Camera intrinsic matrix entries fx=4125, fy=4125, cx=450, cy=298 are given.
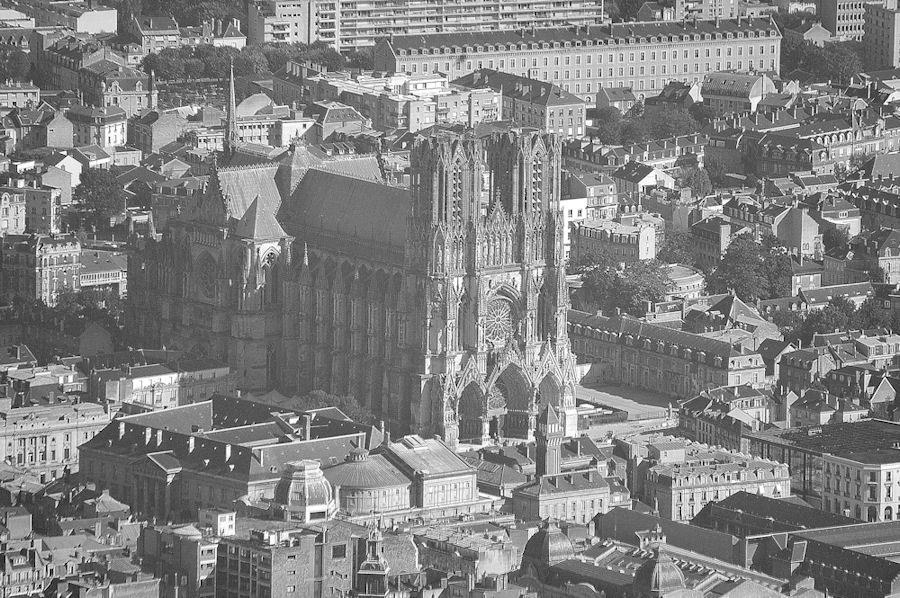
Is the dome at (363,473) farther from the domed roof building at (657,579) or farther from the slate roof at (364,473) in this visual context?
the domed roof building at (657,579)

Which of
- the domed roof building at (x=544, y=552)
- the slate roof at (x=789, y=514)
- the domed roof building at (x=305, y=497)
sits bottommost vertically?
the slate roof at (x=789, y=514)

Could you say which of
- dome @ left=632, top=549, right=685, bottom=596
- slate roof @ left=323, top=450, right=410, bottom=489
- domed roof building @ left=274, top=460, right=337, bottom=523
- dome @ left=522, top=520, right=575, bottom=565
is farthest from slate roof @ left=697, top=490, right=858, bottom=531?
dome @ left=632, top=549, right=685, bottom=596

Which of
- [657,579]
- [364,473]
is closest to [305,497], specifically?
[364,473]

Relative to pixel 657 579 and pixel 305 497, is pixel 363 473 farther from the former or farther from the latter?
pixel 657 579

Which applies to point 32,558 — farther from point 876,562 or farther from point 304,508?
point 876,562

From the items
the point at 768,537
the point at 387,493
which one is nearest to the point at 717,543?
the point at 768,537

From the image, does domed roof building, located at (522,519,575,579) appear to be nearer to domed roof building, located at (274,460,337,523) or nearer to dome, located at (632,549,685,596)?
dome, located at (632,549,685,596)

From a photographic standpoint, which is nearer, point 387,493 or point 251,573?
point 251,573

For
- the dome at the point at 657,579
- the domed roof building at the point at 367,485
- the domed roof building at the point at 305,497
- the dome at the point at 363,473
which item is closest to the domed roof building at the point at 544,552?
the dome at the point at 657,579
